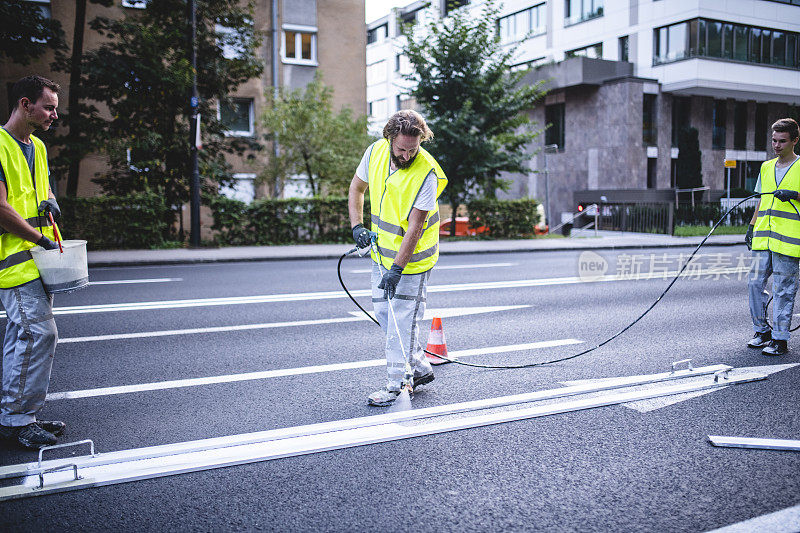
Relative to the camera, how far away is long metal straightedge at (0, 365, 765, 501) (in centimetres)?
344

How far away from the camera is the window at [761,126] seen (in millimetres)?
40875

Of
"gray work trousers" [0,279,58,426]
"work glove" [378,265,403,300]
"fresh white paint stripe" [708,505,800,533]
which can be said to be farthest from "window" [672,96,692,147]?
"gray work trousers" [0,279,58,426]

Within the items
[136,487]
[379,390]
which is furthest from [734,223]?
[136,487]

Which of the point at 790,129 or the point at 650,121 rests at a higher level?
the point at 650,121

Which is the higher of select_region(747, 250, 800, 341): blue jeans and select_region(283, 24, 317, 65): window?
select_region(283, 24, 317, 65): window

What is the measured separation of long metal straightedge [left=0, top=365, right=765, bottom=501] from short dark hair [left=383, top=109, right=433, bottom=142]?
6.11 feet

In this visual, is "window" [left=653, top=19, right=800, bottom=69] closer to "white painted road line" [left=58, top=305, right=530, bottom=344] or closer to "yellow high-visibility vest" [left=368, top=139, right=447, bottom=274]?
"white painted road line" [left=58, top=305, right=530, bottom=344]

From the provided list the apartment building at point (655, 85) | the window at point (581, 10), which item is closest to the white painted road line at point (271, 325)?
the apartment building at point (655, 85)

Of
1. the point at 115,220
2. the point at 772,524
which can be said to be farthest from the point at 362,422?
the point at 115,220

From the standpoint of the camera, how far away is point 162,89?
17719mm

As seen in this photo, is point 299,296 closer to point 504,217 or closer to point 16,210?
point 16,210

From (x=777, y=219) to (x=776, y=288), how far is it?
2.12 feet

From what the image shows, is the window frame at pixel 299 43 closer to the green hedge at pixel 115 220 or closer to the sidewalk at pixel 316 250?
the sidewalk at pixel 316 250

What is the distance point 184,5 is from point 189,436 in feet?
54.9
